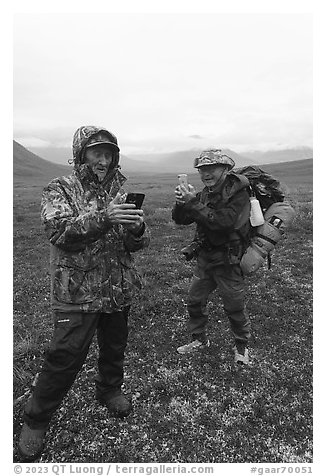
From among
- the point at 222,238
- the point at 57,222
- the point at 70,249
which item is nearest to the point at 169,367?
the point at 222,238

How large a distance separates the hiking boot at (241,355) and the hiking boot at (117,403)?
2563 millimetres

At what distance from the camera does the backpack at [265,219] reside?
687 centimetres

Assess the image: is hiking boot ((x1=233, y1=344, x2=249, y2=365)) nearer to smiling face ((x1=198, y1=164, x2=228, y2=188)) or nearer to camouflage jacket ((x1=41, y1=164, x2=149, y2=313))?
camouflage jacket ((x1=41, y1=164, x2=149, y2=313))

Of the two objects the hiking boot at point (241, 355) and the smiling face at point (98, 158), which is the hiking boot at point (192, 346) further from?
the smiling face at point (98, 158)

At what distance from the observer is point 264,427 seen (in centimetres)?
600

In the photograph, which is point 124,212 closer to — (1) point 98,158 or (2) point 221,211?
(1) point 98,158

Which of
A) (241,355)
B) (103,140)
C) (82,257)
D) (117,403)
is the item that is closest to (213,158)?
(103,140)

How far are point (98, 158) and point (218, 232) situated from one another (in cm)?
287

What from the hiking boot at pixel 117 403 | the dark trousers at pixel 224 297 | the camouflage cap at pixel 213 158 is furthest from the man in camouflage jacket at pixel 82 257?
the dark trousers at pixel 224 297

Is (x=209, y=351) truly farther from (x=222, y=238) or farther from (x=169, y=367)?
(x=222, y=238)

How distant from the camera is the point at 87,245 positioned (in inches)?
199

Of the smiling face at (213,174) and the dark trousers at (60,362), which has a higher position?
the smiling face at (213,174)

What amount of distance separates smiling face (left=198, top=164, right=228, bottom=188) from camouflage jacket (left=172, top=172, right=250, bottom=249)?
131 millimetres

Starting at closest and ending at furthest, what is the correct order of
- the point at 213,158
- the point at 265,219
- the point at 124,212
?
the point at 124,212 → the point at 213,158 → the point at 265,219
